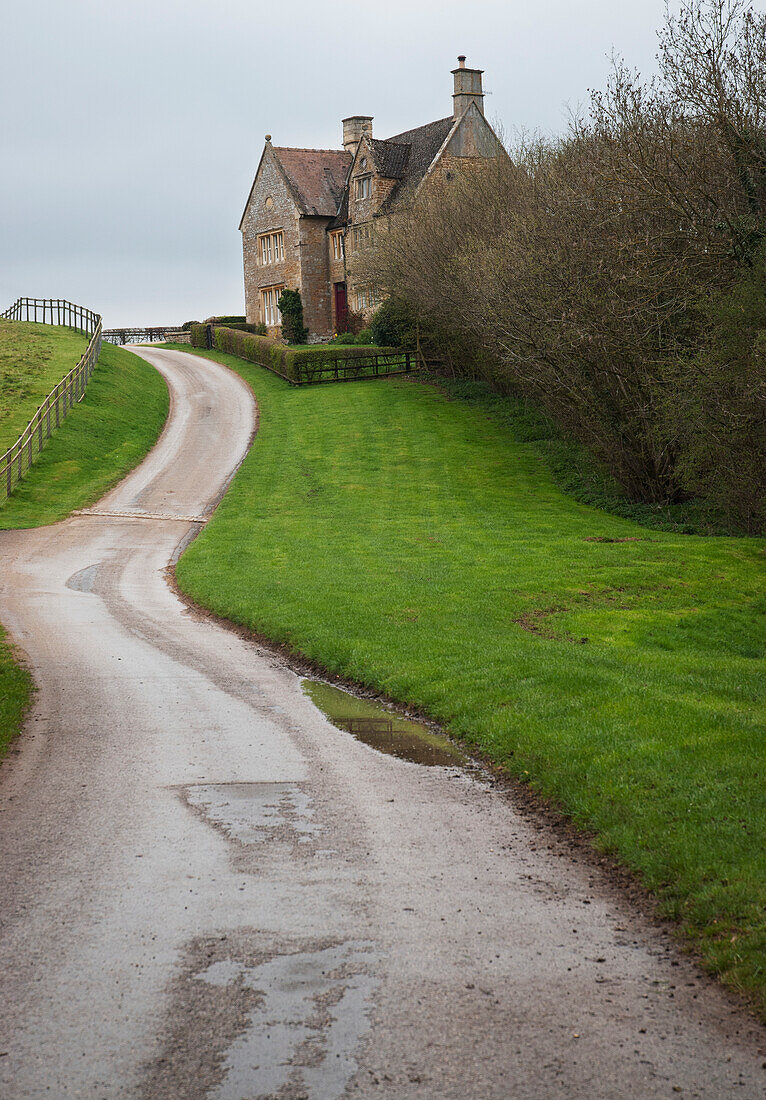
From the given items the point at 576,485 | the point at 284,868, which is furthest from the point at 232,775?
the point at 576,485

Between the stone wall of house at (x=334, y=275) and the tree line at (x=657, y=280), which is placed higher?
the stone wall of house at (x=334, y=275)

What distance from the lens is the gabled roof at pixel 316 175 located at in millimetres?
63219

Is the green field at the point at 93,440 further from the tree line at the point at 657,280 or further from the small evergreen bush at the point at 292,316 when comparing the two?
the tree line at the point at 657,280

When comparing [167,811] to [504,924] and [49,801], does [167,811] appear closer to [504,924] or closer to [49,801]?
[49,801]

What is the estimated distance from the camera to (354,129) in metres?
66.0

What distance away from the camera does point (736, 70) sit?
1894 cm

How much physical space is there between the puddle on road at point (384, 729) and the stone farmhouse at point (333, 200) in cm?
4091

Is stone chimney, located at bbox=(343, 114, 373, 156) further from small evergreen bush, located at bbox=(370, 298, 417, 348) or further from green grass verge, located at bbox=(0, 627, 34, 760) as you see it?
green grass verge, located at bbox=(0, 627, 34, 760)

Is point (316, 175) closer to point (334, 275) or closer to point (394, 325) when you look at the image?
point (334, 275)

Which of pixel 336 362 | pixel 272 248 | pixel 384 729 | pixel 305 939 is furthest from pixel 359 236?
pixel 305 939

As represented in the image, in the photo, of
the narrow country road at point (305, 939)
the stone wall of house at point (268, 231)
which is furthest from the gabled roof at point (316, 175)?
the narrow country road at point (305, 939)

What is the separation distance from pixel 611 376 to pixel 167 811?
22.1 metres

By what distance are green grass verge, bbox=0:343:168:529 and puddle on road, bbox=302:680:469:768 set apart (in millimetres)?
18271

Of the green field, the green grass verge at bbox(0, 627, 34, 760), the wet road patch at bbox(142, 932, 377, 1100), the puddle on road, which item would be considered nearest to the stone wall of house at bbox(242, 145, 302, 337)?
the green field
